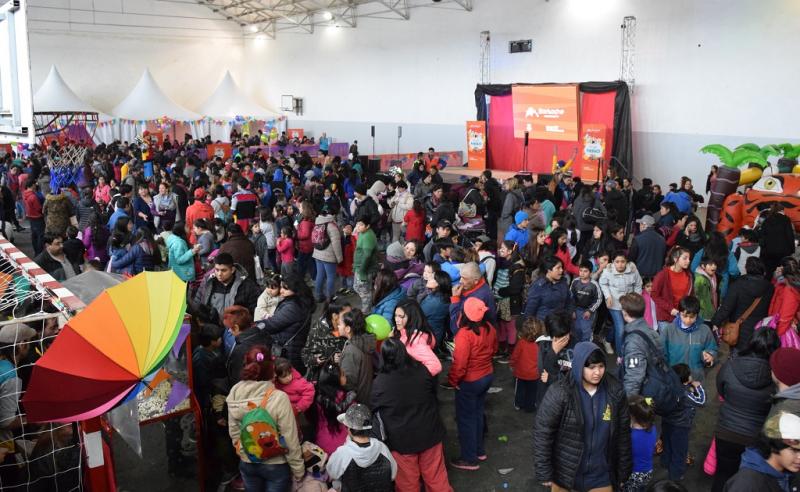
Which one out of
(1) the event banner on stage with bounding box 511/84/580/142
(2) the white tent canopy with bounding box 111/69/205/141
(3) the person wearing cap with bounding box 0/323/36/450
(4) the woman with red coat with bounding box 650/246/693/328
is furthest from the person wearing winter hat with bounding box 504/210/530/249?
(2) the white tent canopy with bounding box 111/69/205/141

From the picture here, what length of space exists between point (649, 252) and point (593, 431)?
4.09 metres

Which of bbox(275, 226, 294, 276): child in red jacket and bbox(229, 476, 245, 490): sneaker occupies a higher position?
bbox(275, 226, 294, 276): child in red jacket

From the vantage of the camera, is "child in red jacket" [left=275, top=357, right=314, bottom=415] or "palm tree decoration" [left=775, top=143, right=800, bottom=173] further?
"palm tree decoration" [left=775, top=143, right=800, bottom=173]

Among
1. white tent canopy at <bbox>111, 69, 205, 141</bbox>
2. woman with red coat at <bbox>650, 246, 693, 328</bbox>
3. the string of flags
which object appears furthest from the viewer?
white tent canopy at <bbox>111, 69, 205, 141</bbox>

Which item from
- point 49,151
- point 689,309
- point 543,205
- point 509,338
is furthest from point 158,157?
point 689,309

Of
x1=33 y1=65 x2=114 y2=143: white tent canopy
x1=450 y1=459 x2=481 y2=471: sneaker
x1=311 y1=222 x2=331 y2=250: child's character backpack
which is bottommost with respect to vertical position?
x1=450 y1=459 x2=481 y2=471: sneaker

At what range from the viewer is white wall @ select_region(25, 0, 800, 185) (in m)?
13.9

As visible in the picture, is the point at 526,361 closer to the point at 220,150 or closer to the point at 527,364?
the point at 527,364

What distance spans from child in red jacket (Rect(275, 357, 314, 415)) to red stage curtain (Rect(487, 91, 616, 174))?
1431 cm

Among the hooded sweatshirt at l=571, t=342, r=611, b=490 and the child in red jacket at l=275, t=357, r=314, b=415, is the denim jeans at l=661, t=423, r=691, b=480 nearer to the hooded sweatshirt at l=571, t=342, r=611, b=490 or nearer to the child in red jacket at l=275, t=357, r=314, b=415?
the hooded sweatshirt at l=571, t=342, r=611, b=490

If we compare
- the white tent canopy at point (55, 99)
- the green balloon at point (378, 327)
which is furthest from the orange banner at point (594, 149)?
the white tent canopy at point (55, 99)

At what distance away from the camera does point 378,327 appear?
14.1ft

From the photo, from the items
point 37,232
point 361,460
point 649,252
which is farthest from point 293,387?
point 37,232

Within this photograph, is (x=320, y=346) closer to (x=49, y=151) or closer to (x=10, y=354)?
(x=10, y=354)
